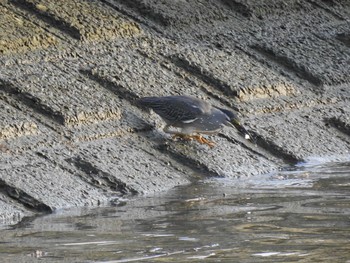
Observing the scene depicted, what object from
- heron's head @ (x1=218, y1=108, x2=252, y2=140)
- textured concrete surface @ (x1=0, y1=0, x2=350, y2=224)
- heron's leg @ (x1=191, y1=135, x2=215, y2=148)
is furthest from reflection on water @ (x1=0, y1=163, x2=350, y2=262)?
heron's head @ (x1=218, y1=108, x2=252, y2=140)

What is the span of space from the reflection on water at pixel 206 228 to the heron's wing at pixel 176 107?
68 cm

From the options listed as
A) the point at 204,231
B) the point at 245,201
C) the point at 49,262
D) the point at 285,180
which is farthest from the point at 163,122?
the point at 49,262

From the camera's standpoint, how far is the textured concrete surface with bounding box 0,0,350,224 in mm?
7605

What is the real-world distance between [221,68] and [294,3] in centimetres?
228

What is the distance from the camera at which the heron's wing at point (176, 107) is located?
→ 27.6 feet

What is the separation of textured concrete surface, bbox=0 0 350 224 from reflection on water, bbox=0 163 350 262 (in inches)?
13.5

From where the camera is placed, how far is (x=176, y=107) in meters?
8.43

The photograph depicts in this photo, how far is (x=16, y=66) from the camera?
8.80m

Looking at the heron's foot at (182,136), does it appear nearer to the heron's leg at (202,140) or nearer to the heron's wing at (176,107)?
the heron's leg at (202,140)

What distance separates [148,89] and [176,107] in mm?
637

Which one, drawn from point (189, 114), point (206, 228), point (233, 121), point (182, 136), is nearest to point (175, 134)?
point (182, 136)

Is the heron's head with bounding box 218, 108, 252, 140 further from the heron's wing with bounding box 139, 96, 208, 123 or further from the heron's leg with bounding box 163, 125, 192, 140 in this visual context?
the heron's leg with bounding box 163, 125, 192, 140

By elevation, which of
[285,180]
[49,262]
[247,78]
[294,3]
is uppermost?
[294,3]

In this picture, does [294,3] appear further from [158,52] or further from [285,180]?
[285,180]
